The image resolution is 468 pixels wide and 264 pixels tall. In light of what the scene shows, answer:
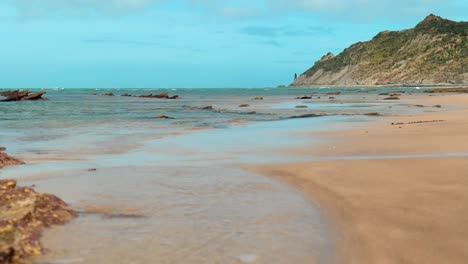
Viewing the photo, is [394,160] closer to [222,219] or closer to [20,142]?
[222,219]

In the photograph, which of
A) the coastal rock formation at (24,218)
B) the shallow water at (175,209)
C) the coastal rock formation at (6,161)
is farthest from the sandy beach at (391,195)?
the coastal rock formation at (6,161)

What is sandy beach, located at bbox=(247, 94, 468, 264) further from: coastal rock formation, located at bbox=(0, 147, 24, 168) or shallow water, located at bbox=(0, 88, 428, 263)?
coastal rock formation, located at bbox=(0, 147, 24, 168)

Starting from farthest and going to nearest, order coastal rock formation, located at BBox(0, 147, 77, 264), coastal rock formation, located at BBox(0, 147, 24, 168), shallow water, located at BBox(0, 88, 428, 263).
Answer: coastal rock formation, located at BBox(0, 147, 24, 168), shallow water, located at BBox(0, 88, 428, 263), coastal rock formation, located at BBox(0, 147, 77, 264)

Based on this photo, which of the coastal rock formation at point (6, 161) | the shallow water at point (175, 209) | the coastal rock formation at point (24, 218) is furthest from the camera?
the coastal rock formation at point (6, 161)

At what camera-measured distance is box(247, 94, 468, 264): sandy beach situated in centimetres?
473

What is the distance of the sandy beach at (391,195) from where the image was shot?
4727mm

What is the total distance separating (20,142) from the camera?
15953 millimetres

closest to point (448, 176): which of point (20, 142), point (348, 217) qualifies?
point (348, 217)

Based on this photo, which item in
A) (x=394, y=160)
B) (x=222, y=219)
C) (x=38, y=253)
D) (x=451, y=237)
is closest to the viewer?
(x=38, y=253)

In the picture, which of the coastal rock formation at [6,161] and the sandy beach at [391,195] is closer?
the sandy beach at [391,195]

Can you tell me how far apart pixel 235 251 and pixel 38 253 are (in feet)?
6.36

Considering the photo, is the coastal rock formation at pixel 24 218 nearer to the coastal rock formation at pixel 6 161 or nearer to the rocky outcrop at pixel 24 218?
the rocky outcrop at pixel 24 218

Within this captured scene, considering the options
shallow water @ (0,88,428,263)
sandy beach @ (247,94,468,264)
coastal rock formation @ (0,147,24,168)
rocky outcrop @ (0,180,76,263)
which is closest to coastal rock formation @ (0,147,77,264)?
rocky outcrop @ (0,180,76,263)

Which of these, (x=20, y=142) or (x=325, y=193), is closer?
(x=325, y=193)
